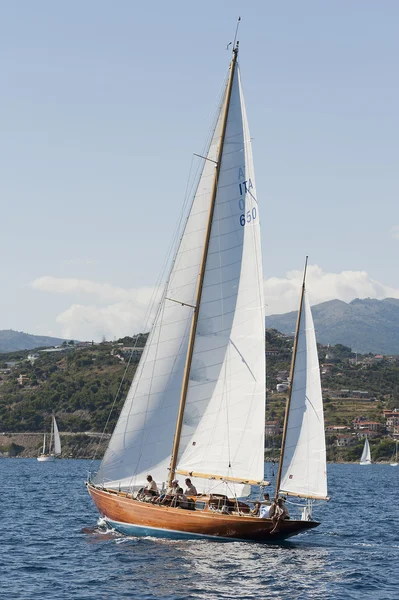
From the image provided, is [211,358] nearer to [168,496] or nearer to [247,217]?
[168,496]

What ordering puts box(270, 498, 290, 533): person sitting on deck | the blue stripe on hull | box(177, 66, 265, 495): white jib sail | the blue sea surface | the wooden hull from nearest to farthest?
1. the blue sea surface
2. the wooden hull
3. the blue stripe on hull
4. box(270, 498, 290, 533): person sitting on deck
5. box(177, 66, 265, 495): white jib sail

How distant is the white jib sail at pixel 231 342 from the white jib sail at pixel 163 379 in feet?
1.69

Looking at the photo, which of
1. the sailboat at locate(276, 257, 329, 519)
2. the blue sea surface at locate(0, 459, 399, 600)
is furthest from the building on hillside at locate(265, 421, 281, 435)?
the sailboat at locate(276, 257, 329, 519)

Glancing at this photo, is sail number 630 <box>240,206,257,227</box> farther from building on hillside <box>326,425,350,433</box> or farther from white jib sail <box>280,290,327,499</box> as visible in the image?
building on hillside <box>326,425,350,433</box>

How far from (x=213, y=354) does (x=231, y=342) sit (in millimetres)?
838

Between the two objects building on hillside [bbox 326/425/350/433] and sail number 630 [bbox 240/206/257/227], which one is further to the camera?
building on hillside [bbox 326/425/350/433]

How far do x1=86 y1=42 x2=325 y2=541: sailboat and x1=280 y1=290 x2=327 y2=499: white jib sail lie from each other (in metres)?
2.39

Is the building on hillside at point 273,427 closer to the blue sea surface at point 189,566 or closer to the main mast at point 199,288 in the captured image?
the blue sea surface at point 189,566

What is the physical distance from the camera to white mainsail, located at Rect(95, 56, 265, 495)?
39.4 metres

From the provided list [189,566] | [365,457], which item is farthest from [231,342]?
[365,457]

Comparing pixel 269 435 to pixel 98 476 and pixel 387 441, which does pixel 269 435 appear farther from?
pixel 98 476

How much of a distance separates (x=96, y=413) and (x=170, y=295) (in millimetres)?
151544

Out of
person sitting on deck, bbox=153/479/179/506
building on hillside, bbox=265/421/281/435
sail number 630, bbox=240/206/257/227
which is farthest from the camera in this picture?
building on hillside, bbox=265/421/281/435

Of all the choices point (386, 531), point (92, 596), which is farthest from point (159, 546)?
point (386, 531)
